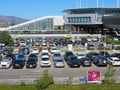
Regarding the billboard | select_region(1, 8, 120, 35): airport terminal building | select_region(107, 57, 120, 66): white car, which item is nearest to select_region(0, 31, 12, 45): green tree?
select_region(107, 57, 120, 66): white car

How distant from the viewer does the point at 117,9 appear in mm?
110000

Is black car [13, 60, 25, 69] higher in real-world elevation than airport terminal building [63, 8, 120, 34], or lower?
lower

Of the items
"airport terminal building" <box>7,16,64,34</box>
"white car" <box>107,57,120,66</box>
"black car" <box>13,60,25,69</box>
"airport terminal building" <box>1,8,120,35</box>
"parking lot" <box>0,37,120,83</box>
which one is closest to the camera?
"parking lot" <box>0,37,120,83</box>

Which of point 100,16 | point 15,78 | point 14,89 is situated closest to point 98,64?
point 15,78

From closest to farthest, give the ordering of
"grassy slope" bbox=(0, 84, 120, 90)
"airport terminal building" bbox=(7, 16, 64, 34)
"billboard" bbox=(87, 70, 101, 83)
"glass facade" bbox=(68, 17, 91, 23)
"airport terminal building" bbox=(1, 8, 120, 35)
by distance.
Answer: "grassy slope" bbox=(0, 84, 120, 90) → "billboard" bbox=(87, 70, 101, 83) → "airport terminal building" bbox=(1, 8, 120, 35) → "glass facade" bbox=(68, 17, 91, 23) → "airport terminal building" bbox=(7, 16, 64, 34)

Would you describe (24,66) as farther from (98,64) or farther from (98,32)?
(98,32)

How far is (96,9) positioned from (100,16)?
105 inches

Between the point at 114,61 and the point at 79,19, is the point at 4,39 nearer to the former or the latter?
the point at 114,61

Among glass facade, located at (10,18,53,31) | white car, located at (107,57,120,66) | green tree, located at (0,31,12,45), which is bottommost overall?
white car, located at (107,57,120,66)

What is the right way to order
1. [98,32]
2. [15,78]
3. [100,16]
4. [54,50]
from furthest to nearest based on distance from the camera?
[98,32] → [100,16] → [54,50] → [15,78]

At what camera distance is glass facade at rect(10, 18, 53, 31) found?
119688 millimetres

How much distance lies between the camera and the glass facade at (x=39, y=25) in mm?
119688

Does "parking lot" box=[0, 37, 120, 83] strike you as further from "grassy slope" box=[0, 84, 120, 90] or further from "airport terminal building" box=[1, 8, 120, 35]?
"airport terminal building" box=[1, 8, 120, 35]

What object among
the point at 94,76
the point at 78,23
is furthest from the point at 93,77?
the point at 78,23
